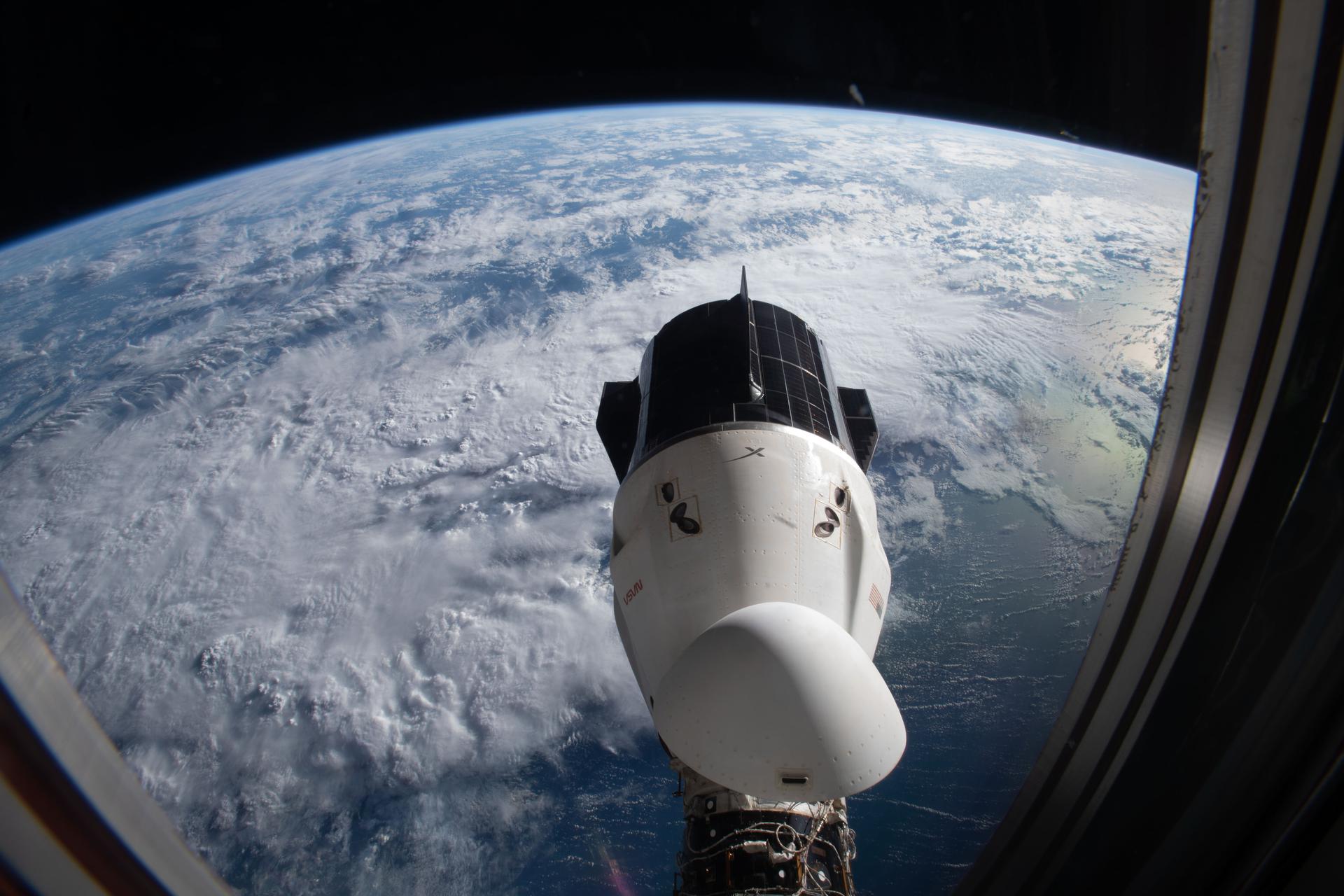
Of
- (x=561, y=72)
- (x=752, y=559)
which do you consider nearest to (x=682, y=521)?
(x=752, y=559)

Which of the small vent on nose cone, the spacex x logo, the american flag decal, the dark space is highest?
the dark space

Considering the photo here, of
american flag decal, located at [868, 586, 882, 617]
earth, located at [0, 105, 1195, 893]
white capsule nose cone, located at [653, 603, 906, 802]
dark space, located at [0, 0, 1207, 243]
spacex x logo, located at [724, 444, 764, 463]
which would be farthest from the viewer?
earth, located at [0, 105, 1195, 893]

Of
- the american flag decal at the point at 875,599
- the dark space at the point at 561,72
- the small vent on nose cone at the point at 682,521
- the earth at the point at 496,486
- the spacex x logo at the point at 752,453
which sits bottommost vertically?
the earth at the point at 496,486

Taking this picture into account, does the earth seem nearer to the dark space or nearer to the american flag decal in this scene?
the dark space

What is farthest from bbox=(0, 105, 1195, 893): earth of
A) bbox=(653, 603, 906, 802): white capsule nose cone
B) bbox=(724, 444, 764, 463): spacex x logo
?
bbox=(653, 603, 906, 802): white capsule nose cone

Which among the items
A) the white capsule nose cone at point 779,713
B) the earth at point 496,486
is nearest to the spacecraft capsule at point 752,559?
the white capsule nose cone at point 779,713

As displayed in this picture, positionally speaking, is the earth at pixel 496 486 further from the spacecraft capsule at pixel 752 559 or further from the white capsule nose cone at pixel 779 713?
the white capsule nose cone at pixel 779 713

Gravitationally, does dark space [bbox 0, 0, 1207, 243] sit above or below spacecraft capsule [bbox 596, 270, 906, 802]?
above
